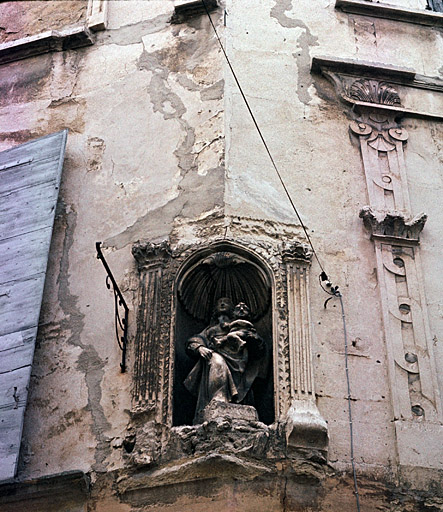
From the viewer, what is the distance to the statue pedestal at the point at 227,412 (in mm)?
9671

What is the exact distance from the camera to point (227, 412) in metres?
9.70

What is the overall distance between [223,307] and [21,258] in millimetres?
2117

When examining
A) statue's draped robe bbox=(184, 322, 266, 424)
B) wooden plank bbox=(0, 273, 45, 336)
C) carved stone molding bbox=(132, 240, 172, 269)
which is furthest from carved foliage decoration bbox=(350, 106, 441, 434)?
wooden plank bbox=(0, 273, 45, 336)

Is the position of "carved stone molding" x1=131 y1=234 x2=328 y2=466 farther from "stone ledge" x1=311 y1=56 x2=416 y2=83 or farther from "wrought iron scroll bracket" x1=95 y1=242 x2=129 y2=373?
→ "stone ledge" x1=311 y1=56 x2=416 y2=83

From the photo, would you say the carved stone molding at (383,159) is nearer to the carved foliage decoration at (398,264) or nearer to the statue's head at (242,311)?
the carved foliage decoration at (398,264)

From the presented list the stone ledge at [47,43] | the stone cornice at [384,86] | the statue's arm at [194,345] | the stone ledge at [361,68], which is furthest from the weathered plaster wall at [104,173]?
the stone cornice at [384,86]

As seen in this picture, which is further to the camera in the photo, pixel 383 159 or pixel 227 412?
pixel 383 159

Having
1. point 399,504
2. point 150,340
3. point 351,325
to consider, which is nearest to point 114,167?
point 150,340

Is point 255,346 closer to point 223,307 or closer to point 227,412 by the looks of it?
point 223,307

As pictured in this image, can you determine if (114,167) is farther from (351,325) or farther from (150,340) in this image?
(351,325)

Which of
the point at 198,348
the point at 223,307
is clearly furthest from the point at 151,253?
the point at 198,348

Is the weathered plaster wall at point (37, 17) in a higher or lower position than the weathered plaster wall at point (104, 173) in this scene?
higher

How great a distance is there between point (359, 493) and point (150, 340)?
2.40 m

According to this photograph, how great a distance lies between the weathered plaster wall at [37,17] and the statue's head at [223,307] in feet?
16.5
